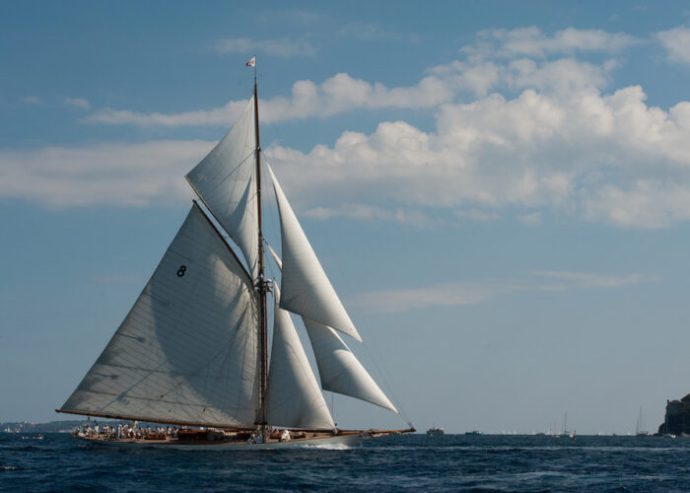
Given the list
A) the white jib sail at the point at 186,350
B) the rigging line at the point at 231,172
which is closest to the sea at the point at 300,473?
the white jib sail at the point at 186,350

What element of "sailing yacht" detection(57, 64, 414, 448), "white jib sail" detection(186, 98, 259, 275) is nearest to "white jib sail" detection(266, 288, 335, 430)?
"sailing yacht" detection(57, 64, 414, 448)

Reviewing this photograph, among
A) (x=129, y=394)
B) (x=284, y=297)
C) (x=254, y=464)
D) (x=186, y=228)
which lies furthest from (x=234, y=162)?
(x=254, y=464)

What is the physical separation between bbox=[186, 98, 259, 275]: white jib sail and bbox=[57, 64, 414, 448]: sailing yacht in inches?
2.8

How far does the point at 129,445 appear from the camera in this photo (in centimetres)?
7550

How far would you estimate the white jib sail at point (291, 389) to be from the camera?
2859 inches

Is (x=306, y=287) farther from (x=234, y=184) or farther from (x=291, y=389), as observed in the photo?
(x=234, y=184)

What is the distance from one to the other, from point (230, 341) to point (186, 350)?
10.7 feet

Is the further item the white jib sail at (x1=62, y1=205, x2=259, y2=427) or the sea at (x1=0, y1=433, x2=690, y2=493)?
the white jib sail at (x1=62, y1=205, x2=259, y2=427)

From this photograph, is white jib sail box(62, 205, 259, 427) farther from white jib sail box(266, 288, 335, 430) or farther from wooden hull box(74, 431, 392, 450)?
white jib sail box(266, 288, 335, 430)

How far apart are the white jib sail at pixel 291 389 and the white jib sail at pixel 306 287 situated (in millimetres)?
3484

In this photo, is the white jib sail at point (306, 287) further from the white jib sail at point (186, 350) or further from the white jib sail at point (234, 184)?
the white jib sail at point (186, 350)

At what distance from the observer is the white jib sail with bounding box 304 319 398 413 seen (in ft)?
234

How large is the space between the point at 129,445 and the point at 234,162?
71.5 ft

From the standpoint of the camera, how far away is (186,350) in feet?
239
